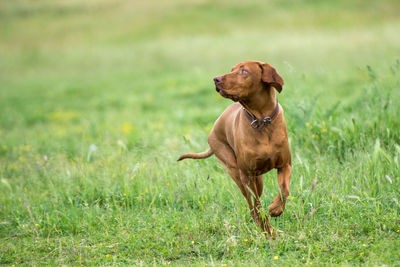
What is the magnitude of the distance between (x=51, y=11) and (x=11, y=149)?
26839 mm

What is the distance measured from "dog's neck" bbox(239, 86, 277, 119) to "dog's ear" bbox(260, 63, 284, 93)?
126mm

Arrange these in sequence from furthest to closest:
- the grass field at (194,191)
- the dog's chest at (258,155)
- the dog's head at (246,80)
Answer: the grass field at (194,191) → the dog's chest at (258,155) → the dog's head at (246,80)

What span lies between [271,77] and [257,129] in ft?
1.46

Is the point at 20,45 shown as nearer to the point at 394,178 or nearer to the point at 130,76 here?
the point at 130,76

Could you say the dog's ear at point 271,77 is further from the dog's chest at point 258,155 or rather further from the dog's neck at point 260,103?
the dog's chest at point 258,155

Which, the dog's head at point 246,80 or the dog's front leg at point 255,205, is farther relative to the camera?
the dog's front leg at point 255,205

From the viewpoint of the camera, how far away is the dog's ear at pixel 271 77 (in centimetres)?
361

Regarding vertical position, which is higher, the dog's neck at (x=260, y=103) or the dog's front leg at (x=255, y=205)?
the dog's neck at (x=260, y=103)

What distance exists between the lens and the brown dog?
3609 mm

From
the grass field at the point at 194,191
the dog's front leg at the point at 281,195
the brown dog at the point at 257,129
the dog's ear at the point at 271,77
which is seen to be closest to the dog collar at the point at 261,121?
the brown dog at the point at 257,129

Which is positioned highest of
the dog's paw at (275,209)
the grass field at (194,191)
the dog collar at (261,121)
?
the dog collar at (261,121)

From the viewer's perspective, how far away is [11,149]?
27.3ft

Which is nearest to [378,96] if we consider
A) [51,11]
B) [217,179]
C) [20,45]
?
→ [217,179]

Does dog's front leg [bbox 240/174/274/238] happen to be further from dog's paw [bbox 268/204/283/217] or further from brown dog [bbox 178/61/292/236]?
dog's paw [bbox 268/204/283/217]
